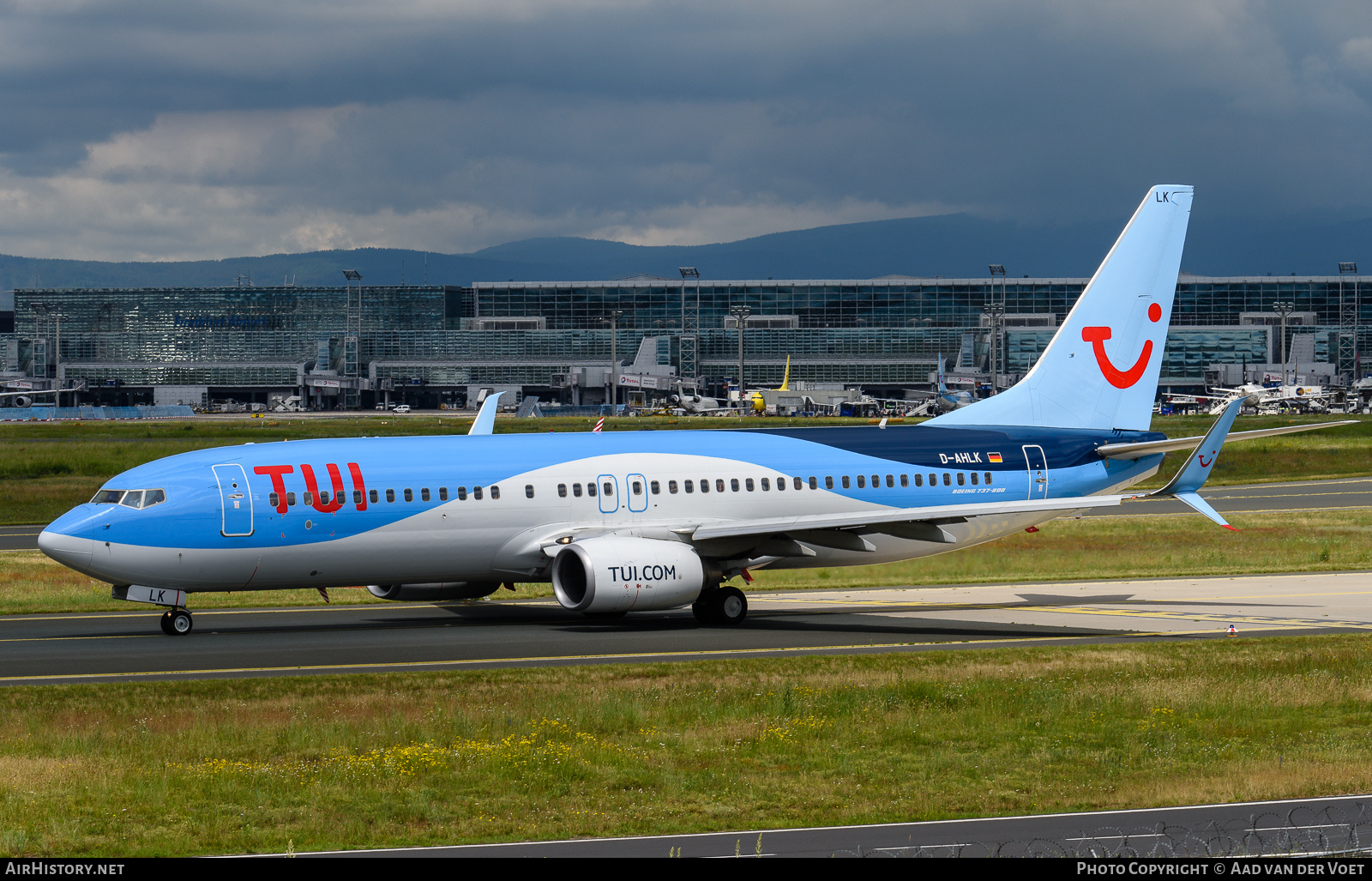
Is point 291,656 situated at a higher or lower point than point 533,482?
lower

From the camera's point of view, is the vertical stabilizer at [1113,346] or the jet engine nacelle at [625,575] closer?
the jet engine nacelle at [625,575]

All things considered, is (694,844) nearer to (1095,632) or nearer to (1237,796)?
(1237,796)

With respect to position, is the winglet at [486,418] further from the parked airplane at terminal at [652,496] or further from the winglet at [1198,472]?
the winglet at [1198,472]

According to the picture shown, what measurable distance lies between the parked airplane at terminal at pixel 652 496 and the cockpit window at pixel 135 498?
0.15 ft

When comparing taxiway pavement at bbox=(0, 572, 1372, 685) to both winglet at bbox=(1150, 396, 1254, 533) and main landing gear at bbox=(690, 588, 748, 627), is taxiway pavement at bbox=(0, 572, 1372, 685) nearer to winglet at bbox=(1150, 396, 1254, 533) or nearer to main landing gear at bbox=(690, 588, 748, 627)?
main landing gear at bbox=(690, 588, 748, 627)

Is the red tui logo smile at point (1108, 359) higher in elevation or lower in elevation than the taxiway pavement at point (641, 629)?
higher

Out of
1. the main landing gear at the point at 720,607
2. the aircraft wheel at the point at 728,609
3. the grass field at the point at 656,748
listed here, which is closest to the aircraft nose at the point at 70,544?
the grass field at the point at 656,748

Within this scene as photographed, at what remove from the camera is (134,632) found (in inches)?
1309

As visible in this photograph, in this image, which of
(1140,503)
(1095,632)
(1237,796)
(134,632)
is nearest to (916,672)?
(1095,632)

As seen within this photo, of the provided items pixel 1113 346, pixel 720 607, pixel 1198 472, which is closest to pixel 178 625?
pixel 720 607

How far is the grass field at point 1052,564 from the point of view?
41.5 metres

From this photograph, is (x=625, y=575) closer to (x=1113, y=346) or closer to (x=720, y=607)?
(x=720, y=607)

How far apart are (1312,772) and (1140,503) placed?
188 feet

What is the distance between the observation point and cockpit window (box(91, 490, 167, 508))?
1232 inches
